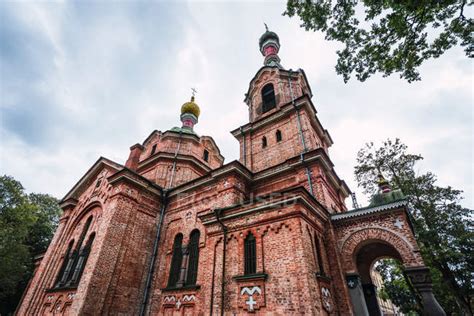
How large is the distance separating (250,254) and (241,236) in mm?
702

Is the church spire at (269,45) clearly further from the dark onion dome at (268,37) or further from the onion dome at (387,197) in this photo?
the onion dome at (387,197)

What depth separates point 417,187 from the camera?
17.0m

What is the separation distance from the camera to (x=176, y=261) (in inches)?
455

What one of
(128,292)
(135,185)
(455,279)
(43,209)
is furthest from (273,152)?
(43,209)

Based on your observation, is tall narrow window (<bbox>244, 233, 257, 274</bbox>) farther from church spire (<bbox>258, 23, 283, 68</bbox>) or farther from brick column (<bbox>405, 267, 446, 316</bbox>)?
church spire (<bbox>258, 23, 283, 68</bbox>)

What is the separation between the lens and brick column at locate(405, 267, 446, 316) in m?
7.08

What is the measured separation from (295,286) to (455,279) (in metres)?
14.4

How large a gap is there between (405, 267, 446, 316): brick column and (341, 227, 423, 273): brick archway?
10.3 inches

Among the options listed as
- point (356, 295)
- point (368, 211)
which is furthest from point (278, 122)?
point (356, 295)

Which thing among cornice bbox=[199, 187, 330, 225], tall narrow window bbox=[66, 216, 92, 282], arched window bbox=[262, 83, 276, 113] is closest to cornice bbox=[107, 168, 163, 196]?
tall narrow window bbox=[66, 216, 92, 282]

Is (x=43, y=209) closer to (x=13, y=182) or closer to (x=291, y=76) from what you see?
(x=13, y=182)

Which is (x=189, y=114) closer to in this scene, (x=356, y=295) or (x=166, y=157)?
Result: (x=166, y=157)

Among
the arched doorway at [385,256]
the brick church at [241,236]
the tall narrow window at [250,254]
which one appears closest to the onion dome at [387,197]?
the brick church at [241,236]

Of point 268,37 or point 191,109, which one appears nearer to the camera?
point 268,37
